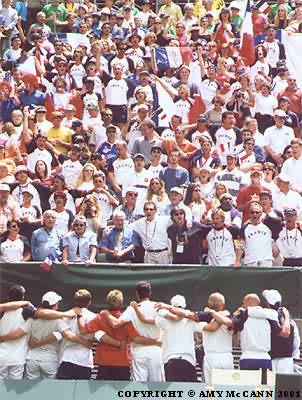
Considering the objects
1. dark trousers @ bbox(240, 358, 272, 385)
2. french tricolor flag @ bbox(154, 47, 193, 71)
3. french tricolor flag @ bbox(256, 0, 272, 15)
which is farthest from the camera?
french tricolor flag @ bbox(256, 0, 272, 15)

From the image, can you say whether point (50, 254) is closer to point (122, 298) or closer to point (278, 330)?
point (122, 298)

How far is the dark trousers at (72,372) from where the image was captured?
50.6ft

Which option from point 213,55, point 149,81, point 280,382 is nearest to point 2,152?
point 149,81

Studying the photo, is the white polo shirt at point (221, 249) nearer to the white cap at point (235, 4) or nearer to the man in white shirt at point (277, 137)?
the man in white shirt at point (277, 137)

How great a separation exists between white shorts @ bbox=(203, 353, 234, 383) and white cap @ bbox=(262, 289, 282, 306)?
789mm

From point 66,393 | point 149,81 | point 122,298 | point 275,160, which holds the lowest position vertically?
point 66,393

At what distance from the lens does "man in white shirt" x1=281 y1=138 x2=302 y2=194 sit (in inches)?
752

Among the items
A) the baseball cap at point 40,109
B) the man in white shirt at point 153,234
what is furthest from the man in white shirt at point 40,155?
the man in white shirt at point 153,234

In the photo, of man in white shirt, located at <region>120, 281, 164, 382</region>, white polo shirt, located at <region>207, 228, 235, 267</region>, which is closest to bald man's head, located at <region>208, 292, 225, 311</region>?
man in white shirt, located at <region>120, 281, 164, 382</region>

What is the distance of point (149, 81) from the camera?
22.3m

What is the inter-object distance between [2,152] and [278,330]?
610 centimetres

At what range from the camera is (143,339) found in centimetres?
1538

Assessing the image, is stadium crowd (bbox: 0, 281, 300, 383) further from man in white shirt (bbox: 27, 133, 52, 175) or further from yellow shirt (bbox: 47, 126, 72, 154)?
yellow shirt (bbox: 47, 126, 72, 154)

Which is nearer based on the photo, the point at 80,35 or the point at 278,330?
the point at 278,330
